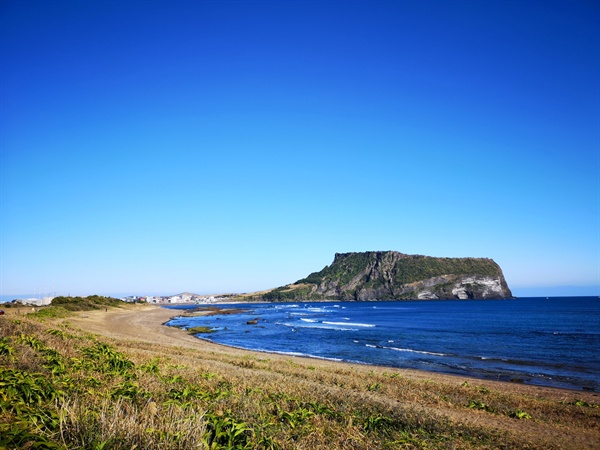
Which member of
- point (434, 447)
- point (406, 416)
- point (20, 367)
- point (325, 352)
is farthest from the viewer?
point (325, 352)

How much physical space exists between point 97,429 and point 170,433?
83 centimetres

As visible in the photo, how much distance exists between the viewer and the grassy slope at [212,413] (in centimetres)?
411

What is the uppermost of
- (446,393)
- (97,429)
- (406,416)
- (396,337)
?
(97,429)

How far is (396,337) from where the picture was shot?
167ft

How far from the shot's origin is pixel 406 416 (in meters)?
8.10

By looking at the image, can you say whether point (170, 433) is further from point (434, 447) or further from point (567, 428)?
point (567, 428)

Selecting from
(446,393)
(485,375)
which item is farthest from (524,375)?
(446,393)

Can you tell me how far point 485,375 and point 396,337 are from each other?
24.3 metres

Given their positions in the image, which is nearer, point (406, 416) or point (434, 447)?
point (434, 447)

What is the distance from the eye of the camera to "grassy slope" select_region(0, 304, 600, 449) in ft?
13.5

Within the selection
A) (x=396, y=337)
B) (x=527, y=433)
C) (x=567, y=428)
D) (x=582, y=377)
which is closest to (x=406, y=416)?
(x=527, y=433)

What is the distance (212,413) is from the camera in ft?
20.5

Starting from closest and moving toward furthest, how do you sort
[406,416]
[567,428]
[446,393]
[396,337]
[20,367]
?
[20,367] → [406,416] → [567,428] → [446,393] → [396,337]

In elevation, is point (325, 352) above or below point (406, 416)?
below
